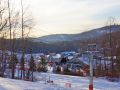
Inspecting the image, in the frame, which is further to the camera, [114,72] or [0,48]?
[114,72]

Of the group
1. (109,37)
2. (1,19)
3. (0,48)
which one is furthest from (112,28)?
(1,19)

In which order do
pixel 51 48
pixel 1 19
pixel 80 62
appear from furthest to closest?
1. pixel 51 48
2. pixel 80 62
3. pixel 1 19

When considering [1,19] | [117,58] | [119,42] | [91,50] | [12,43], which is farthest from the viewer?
[119,42]

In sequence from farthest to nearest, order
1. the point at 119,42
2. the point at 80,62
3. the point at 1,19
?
the point at 80,62 < the point at 119,42 < the point at 1,19

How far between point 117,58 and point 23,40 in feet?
96.7

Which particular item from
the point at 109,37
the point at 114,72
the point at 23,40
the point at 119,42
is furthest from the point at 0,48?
the point at 119,42

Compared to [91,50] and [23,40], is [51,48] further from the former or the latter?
[91,50]

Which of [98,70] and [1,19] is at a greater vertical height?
[1,19]

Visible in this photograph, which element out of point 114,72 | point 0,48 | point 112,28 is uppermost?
point 112,28

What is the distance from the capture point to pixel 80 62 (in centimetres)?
9506

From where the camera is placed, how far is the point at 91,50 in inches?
710

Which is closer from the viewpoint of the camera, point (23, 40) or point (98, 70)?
point (23, 40)

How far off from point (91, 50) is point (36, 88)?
369 cm

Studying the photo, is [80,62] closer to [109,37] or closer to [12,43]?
[109,37]
